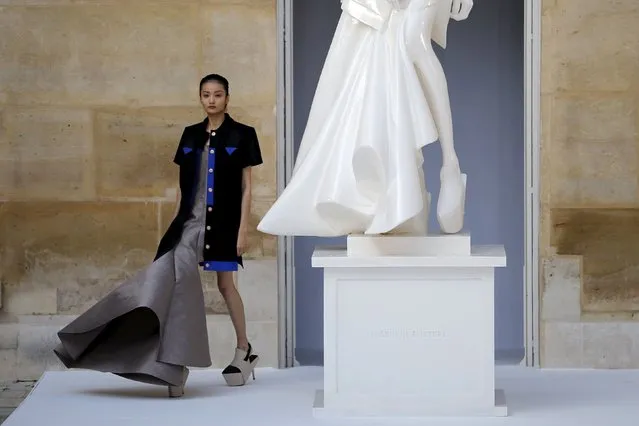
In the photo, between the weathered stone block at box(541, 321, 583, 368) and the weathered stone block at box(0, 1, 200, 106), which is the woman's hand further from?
the weathered stone block at box(541, 321, 583, 368)

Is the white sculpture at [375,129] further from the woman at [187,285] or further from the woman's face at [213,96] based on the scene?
the woman's face at [213,96]

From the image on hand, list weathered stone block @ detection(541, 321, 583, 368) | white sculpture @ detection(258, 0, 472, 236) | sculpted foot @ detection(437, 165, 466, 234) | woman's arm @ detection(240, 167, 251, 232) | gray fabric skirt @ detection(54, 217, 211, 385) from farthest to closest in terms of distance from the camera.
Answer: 1. weathered stone block @ detection(541, 321, 583, 368)
2. woman's arm @ detection(240, 167, 251, 232)
3. gray fabric skirt @ detection(54, 217, 211, 385)
4. sculpted foot @ detection(437, 165, 466, 234)
5. white sculpture @ detection(258, 0, 472, 236)

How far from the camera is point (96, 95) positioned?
910 cm

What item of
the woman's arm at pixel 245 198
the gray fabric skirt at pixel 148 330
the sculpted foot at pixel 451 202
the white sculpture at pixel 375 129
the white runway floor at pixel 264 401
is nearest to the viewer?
the white runway floor at pixel 264 401

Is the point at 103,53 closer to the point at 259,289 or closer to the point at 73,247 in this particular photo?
the point at 73,247

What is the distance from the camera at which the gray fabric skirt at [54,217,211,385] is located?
749 cm

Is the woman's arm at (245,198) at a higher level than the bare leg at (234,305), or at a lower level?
higher

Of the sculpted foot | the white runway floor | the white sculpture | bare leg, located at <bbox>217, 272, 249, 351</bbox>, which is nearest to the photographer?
the white runway floor

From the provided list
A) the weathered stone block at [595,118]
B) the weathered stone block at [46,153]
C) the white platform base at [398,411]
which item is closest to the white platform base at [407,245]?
the white platform base at [398,411]

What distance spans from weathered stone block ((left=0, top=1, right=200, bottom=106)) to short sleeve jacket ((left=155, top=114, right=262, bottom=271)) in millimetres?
1104

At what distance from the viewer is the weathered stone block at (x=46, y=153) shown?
9078 millimetres

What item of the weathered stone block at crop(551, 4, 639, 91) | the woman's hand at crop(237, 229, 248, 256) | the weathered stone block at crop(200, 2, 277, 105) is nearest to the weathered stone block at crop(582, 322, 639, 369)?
the weathered stone block at crop(551, 4, 639, 91)

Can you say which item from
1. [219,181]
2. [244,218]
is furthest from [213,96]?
[244,218]

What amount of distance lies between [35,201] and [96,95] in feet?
2.54
